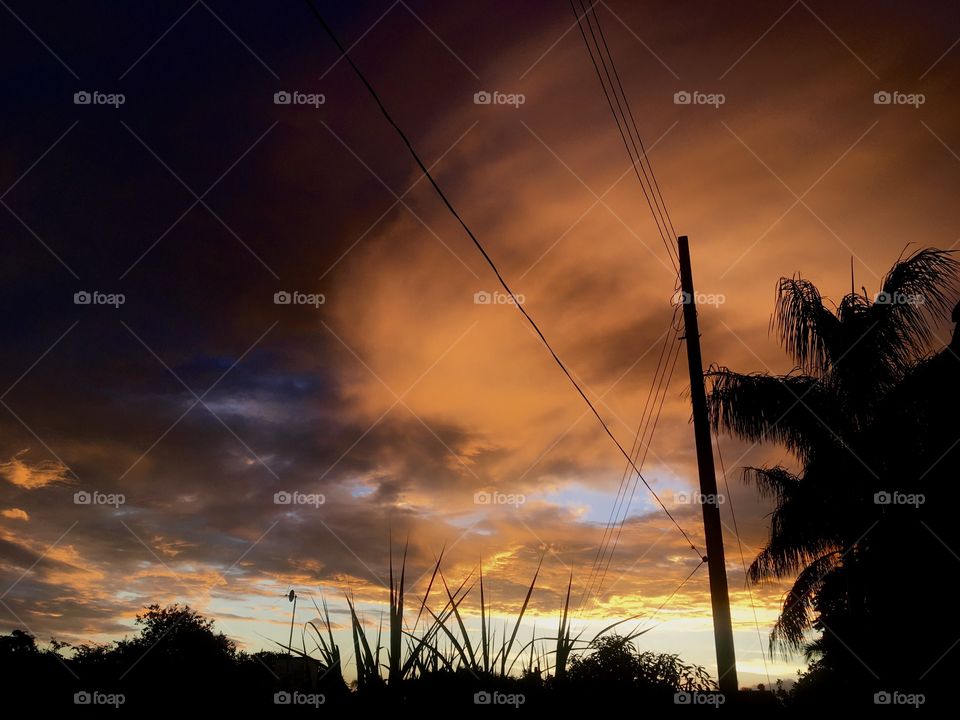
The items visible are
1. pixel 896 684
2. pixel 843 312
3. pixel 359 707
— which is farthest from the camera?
pixel 843 312

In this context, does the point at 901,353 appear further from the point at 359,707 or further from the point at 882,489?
the point at 359,707

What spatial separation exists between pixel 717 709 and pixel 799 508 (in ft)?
37.7

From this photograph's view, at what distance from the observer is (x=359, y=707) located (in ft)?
12.1

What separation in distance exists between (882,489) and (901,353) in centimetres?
275

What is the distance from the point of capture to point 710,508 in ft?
34.8

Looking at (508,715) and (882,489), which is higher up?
(882,489)

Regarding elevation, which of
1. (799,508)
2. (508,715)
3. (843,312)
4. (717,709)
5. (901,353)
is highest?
(843,312)

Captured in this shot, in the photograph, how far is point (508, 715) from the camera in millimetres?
3955


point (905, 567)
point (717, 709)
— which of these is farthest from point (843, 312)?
point (717, 709)

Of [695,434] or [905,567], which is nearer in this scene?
[695,434]

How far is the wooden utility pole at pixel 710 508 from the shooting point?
32.9 ft

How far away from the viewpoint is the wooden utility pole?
1002cm

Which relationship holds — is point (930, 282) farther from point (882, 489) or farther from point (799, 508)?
point (799, 508)

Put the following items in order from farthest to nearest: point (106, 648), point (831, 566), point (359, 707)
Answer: point (106, 648) → point (831, 566) → point (359, 707)
